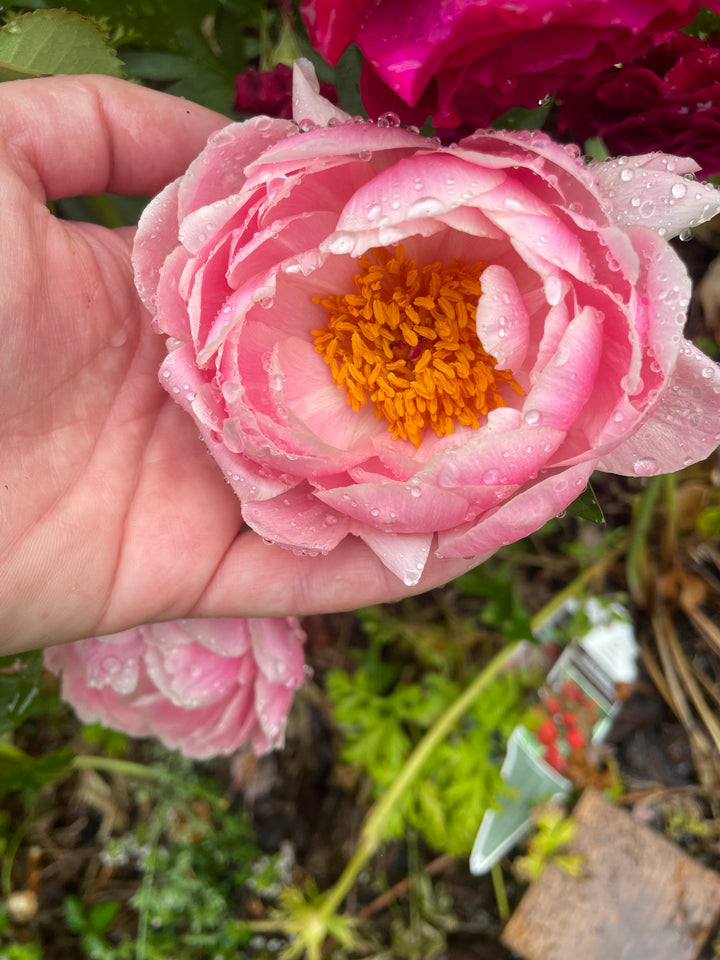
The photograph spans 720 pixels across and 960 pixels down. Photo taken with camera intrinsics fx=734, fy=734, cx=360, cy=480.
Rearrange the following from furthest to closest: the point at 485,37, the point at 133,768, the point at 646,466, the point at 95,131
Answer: the point at 133,768
the point at 95,131
the point at 646,466
the point at 485,37

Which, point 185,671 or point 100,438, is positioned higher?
point 100,438

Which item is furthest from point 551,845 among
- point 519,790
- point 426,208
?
point 426,208

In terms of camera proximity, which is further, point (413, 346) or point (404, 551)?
point (413, 346)

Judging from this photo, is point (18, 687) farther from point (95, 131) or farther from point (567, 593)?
point (567, 593)

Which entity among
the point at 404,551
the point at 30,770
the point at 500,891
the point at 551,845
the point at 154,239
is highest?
the point at 154,239

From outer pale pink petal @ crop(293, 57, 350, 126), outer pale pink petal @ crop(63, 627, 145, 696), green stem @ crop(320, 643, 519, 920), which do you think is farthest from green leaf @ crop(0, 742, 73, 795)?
outer pale pink petal @ crop(293, 57, 350, 126)

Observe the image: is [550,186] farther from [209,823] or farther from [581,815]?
[209,823]

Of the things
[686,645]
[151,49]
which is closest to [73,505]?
[151,49]
